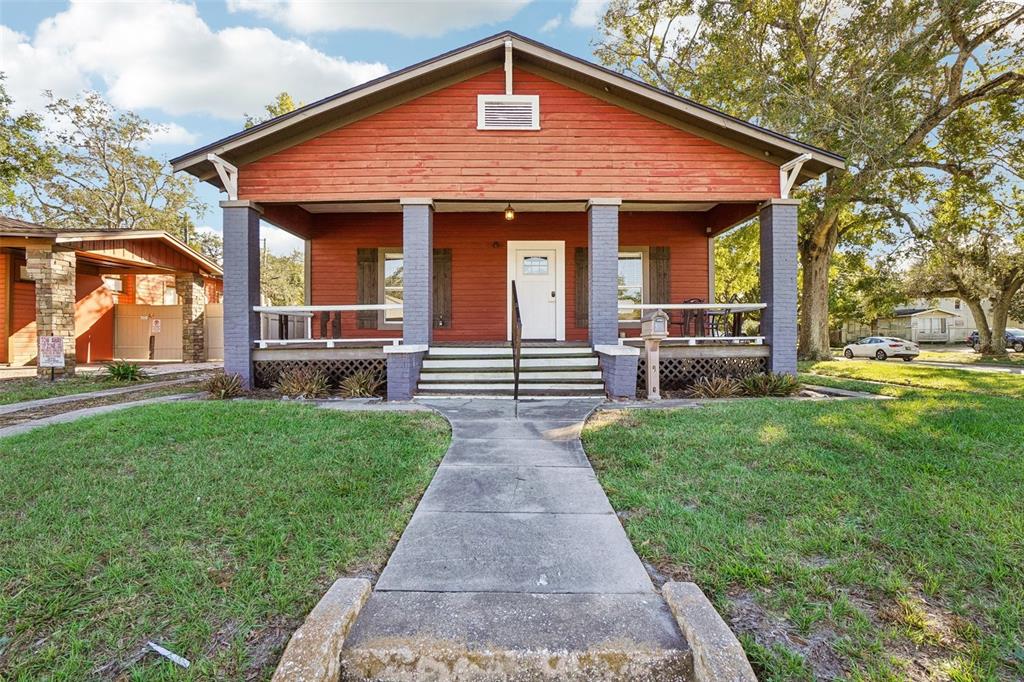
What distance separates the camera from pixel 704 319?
9703mm

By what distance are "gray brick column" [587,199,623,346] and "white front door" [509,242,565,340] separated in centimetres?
229

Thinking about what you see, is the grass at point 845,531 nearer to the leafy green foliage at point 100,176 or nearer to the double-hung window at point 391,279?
the double-hung window at point 391,279

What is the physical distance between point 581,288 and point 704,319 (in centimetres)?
256

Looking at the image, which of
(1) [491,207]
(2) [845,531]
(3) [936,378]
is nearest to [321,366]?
(1) [491,207]

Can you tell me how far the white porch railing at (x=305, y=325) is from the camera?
7770 millimetres

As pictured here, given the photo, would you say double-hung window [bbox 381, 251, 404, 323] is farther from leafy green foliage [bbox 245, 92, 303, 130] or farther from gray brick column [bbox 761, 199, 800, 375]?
leafy green foliage [bbox 245, 92, 303, 130]

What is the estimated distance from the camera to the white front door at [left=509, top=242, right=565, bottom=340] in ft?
32.9

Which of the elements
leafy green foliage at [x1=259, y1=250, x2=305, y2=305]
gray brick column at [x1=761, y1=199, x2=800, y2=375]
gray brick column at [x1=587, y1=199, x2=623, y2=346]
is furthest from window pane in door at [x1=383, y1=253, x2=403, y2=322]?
leafy green foliage at [x1=259, y1=250, x2=305, y2=305]

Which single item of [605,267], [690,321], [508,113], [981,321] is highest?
[508,113]

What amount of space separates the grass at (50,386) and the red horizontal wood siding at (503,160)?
470 cm

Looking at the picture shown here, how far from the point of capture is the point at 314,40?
674 inches

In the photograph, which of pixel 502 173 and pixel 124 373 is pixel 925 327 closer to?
pixel 502 173

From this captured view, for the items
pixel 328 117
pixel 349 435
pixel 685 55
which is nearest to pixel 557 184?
pixel 328 117

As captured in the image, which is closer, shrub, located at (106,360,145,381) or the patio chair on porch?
the patio chair on porch
